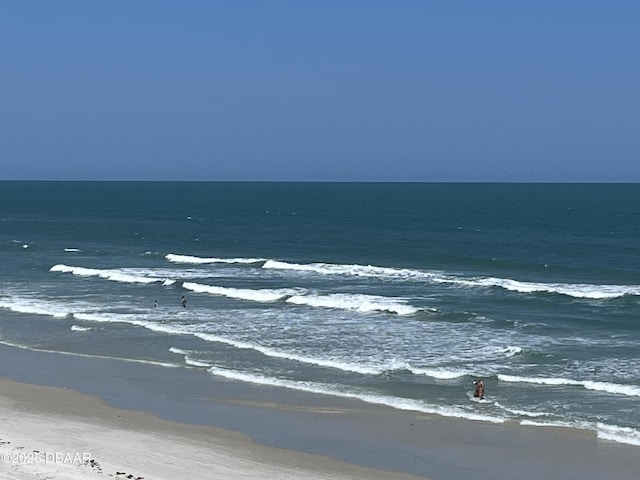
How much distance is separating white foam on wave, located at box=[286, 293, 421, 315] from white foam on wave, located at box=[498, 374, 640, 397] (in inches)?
475

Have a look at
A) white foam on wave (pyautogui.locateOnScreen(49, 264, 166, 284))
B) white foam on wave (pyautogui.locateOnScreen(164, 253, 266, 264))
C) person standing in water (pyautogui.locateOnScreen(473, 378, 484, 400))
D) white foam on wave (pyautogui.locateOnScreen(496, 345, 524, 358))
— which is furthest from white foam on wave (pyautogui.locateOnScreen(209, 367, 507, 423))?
white foam on wave (pyautogui.locateOnScreen(164, 253, 266, 264))

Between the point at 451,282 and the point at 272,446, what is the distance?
2895 centimetres

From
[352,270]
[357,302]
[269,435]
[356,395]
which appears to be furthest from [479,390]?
[352,270]

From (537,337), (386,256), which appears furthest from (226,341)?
(386,256)

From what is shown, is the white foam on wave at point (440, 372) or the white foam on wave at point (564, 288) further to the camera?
the white foam on wave at point (564, 288)

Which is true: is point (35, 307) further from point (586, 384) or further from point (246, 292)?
point (586, 384)

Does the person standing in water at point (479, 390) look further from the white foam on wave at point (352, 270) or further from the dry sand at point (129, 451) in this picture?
the white foam on wave at point (352, 270)

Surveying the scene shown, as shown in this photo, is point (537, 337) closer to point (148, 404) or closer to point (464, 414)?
point (464, 414)

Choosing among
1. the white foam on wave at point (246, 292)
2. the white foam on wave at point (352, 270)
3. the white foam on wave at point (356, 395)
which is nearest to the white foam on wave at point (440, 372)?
the white foam on wave at point (356, 395)

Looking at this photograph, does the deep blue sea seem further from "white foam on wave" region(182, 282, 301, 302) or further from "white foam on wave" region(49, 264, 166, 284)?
"white foam on wave" region(49, 264, 166, 284)

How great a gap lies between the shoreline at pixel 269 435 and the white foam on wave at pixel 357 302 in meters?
13.7

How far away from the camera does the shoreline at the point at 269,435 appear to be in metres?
21.0

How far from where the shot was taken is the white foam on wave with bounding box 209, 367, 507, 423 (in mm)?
25891

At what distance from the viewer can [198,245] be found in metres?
74.8
